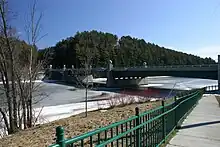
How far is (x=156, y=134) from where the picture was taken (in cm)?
586

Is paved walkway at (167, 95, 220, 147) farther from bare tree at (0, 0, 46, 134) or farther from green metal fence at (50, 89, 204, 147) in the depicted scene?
bare tree at (0, 0, 46, 134)

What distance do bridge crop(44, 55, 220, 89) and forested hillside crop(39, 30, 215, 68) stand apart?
113 feet

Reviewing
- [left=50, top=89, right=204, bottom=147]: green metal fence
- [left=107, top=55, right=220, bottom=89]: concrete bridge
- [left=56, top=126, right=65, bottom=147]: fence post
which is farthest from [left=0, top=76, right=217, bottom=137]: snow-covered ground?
[left=107, top=55, right=220, bottom=89]: concrete bridge

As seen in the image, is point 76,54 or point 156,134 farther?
point 76,54

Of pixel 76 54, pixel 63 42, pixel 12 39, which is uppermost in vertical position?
pixel 63 42

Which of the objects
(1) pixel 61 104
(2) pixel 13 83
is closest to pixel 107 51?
(1) pixel 61 104

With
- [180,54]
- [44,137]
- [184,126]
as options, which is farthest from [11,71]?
[180,54]

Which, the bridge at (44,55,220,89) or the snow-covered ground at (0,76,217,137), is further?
the bridge at (44,55,220,89)

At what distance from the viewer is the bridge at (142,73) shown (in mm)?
49406

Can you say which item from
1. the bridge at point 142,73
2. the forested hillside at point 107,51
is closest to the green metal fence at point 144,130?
the bridge at point 142,73

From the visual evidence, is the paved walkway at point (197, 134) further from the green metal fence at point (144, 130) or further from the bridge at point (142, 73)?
the bridge at point (142, 73)

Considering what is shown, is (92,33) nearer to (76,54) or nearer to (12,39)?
(76,54)

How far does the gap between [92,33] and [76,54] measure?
978 inches

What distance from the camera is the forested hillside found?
132m
